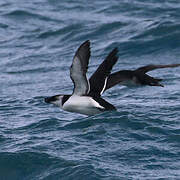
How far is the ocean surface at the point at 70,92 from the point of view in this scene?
9.09 meters

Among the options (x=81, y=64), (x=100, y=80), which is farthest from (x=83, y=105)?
(x=81, y=64)

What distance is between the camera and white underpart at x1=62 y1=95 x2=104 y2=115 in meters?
10.6

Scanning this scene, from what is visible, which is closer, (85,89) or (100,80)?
(85,89)

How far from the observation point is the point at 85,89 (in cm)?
1059

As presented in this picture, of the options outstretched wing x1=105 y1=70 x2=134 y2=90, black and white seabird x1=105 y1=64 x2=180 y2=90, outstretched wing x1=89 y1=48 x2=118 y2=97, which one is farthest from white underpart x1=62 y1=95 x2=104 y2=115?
black and white seabird x1=105 y1=64 x2=180 y2=90

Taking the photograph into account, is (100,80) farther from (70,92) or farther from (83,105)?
(70,92)

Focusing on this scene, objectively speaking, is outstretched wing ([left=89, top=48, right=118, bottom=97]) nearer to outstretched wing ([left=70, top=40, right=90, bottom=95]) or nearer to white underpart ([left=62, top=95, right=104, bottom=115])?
white underpart ([left=62, top=95, right=104, bottom=115])

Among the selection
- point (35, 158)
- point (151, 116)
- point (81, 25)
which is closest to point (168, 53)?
point (81, 25)

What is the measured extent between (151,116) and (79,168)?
269 centimetres

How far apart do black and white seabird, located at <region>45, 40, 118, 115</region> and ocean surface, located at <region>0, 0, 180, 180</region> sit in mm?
393

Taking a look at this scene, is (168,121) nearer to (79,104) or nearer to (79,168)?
(79,104)

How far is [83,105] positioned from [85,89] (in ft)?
0.92

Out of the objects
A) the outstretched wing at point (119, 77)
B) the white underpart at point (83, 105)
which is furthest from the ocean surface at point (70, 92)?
the outstretched wing at point (119, 77)

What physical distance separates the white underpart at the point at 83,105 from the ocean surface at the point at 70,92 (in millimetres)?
313
